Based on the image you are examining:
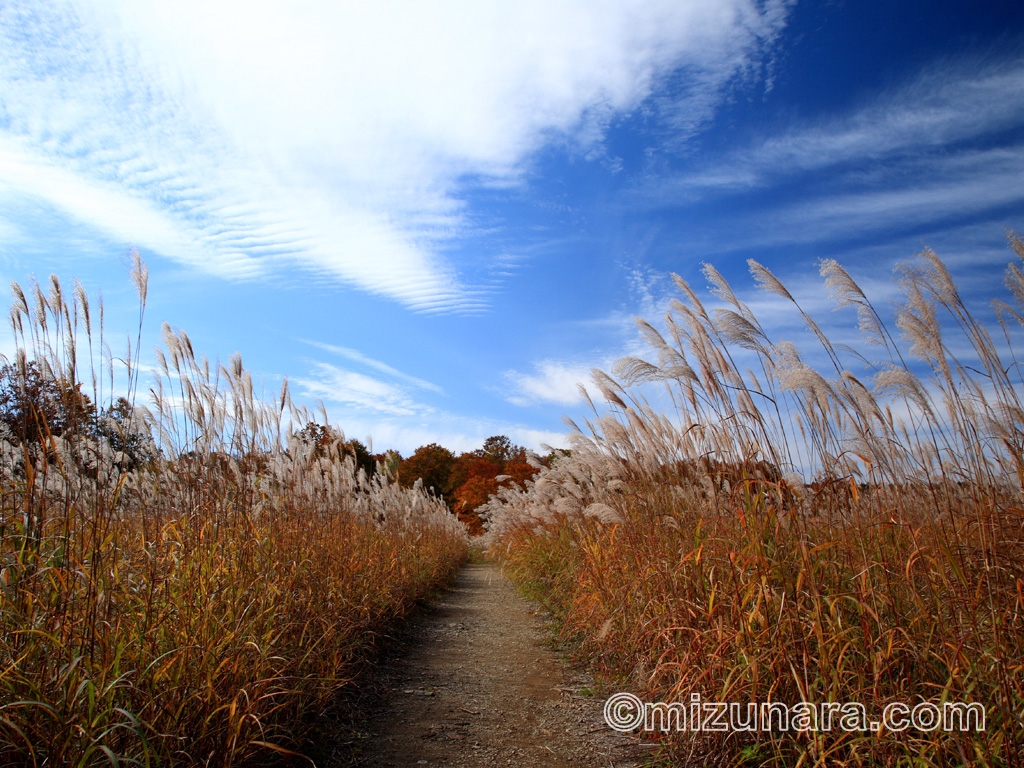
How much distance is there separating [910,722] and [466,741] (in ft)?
5.98

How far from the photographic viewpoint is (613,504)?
4094 millimetres

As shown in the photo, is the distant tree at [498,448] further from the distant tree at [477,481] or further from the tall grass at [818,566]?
the tall grass at [818,566]

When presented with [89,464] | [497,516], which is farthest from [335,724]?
[497,516]

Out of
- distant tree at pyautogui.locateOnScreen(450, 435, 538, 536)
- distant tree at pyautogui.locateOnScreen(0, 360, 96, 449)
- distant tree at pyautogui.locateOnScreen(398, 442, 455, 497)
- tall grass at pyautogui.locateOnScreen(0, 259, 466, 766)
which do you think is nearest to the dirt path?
tall grass at pyautogui.locateOnScreen(0, 259, 466, 766)

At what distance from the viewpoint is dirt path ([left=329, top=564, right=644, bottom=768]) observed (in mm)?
2473

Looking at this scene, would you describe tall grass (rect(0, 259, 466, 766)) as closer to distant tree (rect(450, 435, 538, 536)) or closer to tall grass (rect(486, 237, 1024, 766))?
tall grass (rect(486, 237, 1024, 766))

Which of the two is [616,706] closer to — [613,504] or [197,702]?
[613,504]

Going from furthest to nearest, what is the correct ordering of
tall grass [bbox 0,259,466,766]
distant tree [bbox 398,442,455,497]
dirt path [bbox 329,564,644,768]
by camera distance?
1. distant tree [bbox 398,442,455,497]
2. dirt path [bbox 329,564,644,768]
3. tall grass [bbox 0,259,466,766]

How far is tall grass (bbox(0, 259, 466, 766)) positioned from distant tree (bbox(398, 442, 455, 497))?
74.4 feet

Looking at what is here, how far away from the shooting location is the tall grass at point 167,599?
173 cm

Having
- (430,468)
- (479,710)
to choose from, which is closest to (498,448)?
(430,468)

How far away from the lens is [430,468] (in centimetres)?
2786

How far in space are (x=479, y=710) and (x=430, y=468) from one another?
2520 centimetres

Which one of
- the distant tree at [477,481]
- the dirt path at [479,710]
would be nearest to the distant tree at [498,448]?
the distant tree at [477,481]
